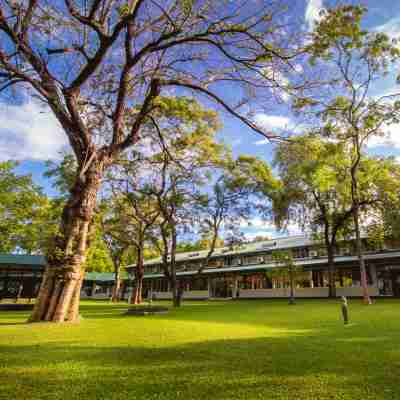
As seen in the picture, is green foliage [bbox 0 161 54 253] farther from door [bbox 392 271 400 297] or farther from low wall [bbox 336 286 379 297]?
door [bbox 392 271 400 297]

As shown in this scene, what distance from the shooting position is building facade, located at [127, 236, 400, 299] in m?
27.4

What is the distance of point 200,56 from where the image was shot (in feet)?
31.3

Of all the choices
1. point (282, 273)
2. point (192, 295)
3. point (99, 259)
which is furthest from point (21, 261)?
point (192, 295)

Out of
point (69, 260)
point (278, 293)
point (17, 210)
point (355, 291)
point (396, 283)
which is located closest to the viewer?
point (69, 260)

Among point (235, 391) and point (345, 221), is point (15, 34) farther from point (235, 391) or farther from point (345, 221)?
point (345, 221)

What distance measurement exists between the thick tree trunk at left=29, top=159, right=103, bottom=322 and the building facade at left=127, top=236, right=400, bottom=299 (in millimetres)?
12502

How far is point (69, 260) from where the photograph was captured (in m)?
10.3

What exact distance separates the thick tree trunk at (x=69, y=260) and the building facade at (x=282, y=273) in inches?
492

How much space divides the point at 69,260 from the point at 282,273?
19113 mm

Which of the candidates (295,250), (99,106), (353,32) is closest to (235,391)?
(353,32)

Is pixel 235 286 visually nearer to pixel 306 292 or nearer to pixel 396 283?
pixel 306 292

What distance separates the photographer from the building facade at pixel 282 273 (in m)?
27.4

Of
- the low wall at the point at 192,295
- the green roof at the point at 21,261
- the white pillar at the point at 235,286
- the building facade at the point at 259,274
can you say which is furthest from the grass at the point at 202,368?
the low wall at the point at 192,295

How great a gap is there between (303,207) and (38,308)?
75.1 ft
